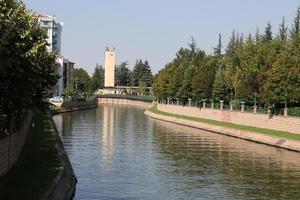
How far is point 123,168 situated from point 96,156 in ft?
22.5

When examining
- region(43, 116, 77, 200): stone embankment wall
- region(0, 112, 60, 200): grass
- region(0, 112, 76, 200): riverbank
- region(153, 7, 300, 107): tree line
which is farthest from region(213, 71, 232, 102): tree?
region(43, 116, 77, 200): stone embankment wall

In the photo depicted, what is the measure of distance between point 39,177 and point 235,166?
20.1m

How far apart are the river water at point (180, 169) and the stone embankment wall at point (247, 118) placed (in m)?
5.10

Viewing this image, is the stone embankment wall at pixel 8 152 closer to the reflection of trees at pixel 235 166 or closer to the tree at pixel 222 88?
the reflection of trees at pixel 235 166

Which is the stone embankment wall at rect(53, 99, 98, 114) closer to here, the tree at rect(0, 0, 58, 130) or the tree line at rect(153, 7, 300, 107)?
the tree line at rect(153, 7, 300, 107)

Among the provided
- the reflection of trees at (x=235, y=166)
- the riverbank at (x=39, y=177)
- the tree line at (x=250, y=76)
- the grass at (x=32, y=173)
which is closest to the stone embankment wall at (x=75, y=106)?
the tree line at (x=250, y=76)

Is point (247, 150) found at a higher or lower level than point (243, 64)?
lower

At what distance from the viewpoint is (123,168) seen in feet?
132

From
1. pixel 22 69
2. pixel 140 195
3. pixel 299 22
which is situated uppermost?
pixel 299 22

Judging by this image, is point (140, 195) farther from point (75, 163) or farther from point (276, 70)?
point (276, 70)

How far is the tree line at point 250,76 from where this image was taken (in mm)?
68000

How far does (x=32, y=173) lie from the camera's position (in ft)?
89.9

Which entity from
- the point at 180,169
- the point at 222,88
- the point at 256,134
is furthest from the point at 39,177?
the point at 222,88

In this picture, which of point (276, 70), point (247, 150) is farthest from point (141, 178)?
point (276, 70)
